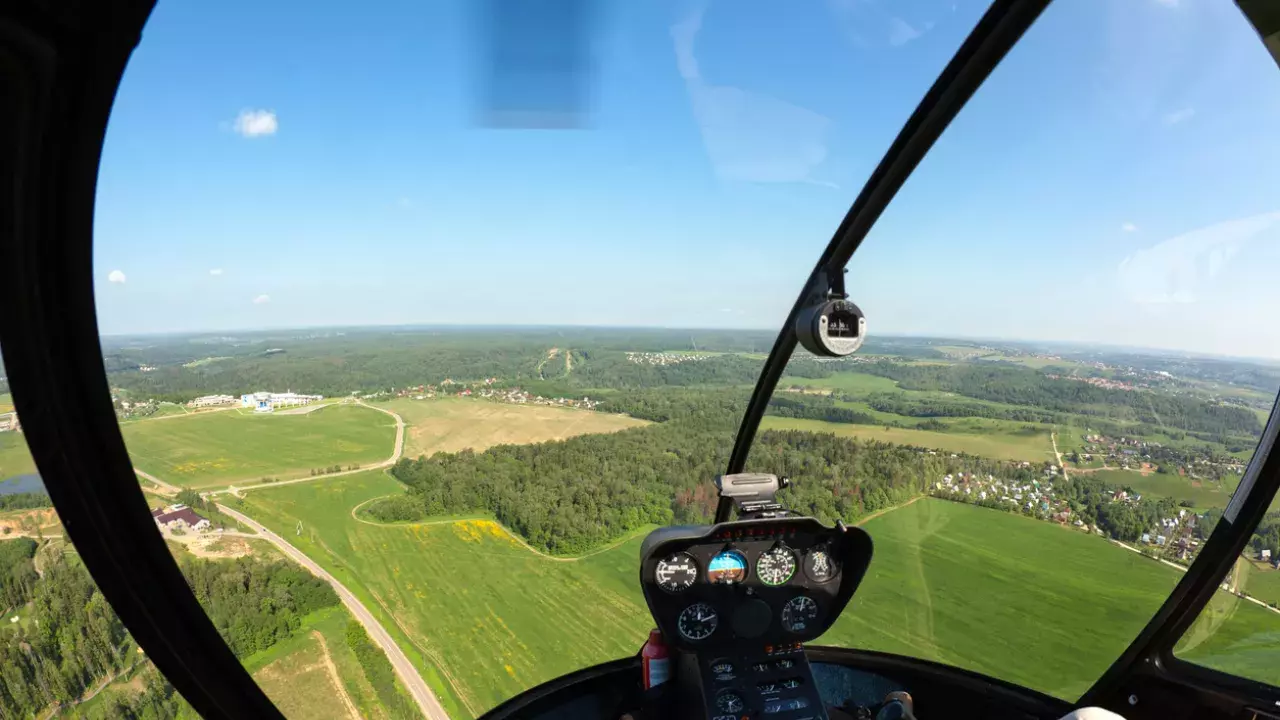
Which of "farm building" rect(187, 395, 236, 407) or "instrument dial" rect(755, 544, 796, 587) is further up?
"farm building" rect(187, 395, 236, 407)

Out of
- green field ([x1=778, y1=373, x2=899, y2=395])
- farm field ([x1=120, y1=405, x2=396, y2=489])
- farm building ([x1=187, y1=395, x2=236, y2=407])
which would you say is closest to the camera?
farm field ([x1=120, y1=405, x2=396, y2=489])

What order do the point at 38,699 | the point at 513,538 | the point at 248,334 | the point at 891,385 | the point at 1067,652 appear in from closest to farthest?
1. the point at 38,699
2. the point at 1067,652
3. the point at 248,334
4. the point at 891,385
5. the point at 513,538

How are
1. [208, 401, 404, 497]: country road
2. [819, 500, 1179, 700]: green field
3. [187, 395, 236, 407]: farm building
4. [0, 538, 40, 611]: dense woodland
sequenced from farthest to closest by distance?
[208, 401, 404, 497]: country road
[187, 395, 236, 407]: farm building
[819, 500, 1179, 700]: green field
[0, 538, 40, 611]: dense woodland

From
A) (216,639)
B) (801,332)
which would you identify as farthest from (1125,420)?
(216,639)

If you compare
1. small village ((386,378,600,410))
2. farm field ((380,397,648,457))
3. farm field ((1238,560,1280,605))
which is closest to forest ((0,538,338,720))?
farm field ((380,397,648,457))

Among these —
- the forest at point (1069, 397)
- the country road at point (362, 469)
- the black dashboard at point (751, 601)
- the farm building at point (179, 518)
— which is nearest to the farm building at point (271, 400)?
the country road at point (362, 469)

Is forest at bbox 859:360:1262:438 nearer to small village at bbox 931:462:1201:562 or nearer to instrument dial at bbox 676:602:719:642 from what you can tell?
small village at bbox 931:462:1201:562

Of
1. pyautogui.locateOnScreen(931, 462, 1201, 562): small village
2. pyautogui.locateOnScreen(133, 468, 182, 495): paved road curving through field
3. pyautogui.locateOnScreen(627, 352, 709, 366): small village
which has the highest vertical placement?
pyautogui.locateOnScreen(627, 352, 709, 366): small village

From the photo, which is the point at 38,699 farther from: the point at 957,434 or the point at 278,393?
the point at 957,434

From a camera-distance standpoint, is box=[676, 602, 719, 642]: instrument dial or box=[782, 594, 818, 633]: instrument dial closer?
box=[676, 602, 719, 642]: instrument dial
